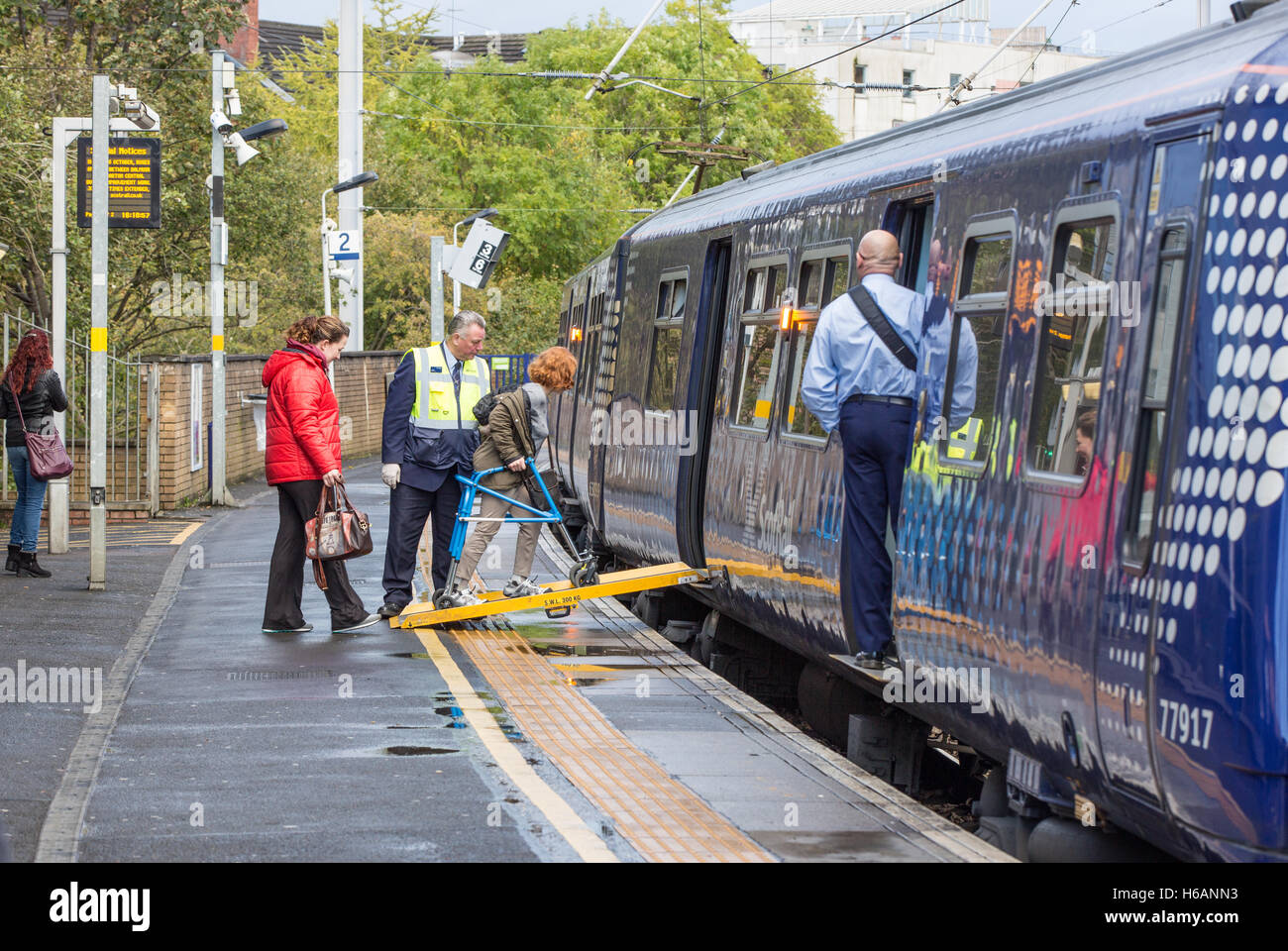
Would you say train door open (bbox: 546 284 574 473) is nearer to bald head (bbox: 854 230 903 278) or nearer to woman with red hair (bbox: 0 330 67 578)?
woman with red hair (bbox: 0 330 67 578)

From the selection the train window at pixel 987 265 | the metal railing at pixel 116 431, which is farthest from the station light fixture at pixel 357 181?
the train window at pixel 987 265

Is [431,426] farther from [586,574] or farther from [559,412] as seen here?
[559,412]

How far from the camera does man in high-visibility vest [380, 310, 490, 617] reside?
38.3 feet

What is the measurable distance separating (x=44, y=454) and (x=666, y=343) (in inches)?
214

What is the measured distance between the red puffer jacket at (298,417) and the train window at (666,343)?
242cm

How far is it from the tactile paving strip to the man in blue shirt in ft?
3.92

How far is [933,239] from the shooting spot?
299 inches

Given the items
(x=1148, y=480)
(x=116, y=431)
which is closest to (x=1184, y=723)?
(x=1148, y=480)

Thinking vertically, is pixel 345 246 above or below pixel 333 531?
above

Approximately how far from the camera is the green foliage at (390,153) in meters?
25.0

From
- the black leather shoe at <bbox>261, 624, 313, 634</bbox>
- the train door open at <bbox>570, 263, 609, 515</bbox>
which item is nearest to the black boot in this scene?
the black leather shoe at <bbox>261, 624, 313, 634</bbox>

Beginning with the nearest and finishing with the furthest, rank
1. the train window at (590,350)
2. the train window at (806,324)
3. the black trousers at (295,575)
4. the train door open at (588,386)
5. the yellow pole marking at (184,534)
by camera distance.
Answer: the train window at (806,324) → the black trousers at (295,575) → the train door open at (588,386) → the train window at (590,350) → the yellow pole marking at (184,534)

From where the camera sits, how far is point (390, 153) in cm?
5856

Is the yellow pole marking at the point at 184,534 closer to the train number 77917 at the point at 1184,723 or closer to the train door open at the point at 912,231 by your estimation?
the train door open at the point at 912,231
